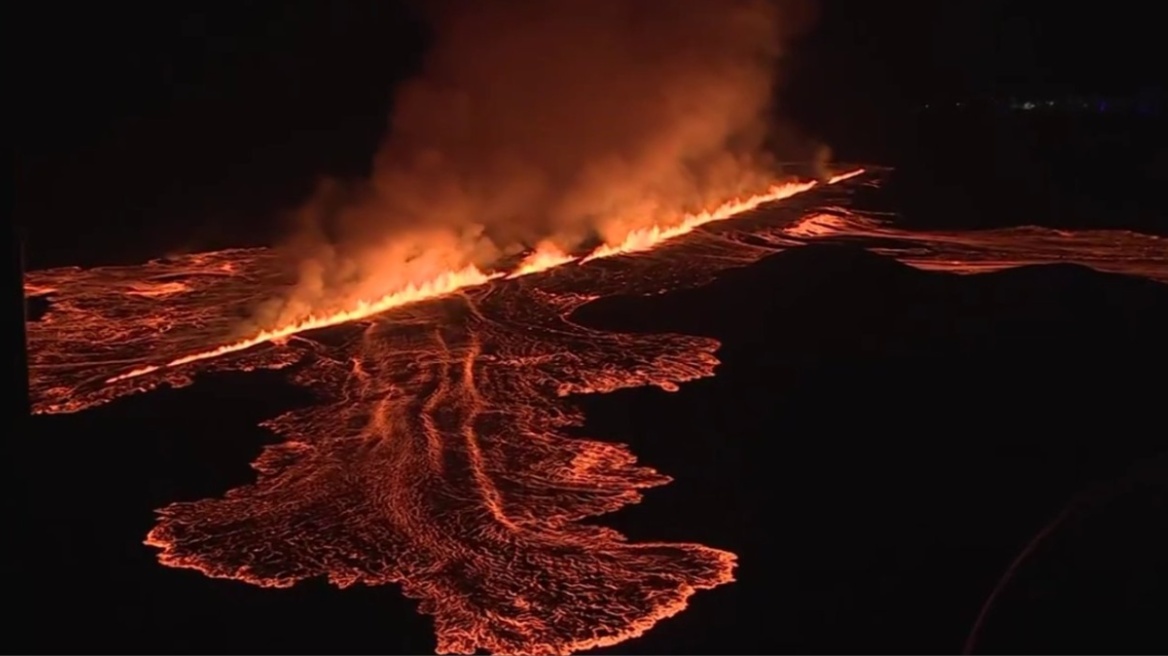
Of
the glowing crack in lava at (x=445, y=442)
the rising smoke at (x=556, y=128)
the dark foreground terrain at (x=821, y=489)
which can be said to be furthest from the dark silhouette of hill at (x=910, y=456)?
the rising smoke at (x=556, y=128)

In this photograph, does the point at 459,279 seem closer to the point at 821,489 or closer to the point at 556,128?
the point at 821,489

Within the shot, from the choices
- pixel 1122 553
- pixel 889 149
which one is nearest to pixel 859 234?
pixel 1122 553

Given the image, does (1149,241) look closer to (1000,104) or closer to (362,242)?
(362,242)

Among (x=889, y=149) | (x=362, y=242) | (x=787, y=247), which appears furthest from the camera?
(x=889, y=149)

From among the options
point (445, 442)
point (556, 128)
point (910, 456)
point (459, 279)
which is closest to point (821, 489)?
point (910, 456)

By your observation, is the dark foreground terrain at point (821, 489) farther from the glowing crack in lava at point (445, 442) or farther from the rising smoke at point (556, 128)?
the rising smoke at point (556, 128)

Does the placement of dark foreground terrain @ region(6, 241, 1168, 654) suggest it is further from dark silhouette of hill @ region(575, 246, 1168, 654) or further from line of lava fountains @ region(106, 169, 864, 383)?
line of lava fountains @ region(106, 169, 864, 383)

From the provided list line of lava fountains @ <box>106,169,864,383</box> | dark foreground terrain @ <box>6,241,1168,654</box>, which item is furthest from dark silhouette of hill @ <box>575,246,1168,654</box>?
line of lava fountains @ <box>106,169,864,383</box>

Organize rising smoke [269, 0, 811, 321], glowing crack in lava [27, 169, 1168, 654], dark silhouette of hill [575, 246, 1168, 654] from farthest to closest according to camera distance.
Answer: rising smoke [269, 0, 811, 321]
glowing crack in lava [27, 169, 1168, 654]
dark silhouette of hill [575, 246, 1168, 654]
